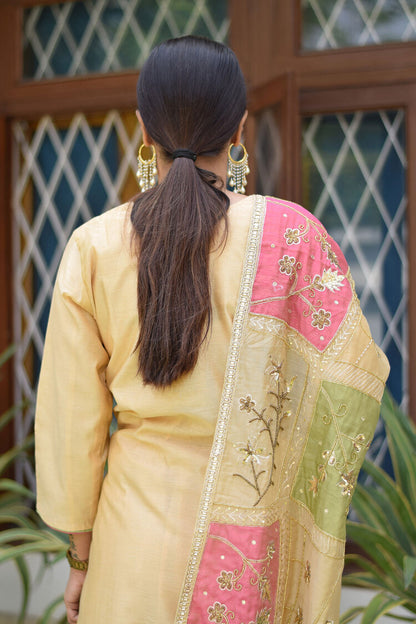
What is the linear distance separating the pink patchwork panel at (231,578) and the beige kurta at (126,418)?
0.04m

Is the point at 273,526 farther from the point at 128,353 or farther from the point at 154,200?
the point at 154,200

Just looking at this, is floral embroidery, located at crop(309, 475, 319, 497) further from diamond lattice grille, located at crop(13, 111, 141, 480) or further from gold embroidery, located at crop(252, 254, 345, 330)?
diamond lattice grille, located at crop(13, 111, 141, 480)

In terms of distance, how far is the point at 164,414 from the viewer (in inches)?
41.3

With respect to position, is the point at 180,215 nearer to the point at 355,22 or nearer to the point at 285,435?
the point at 285,435

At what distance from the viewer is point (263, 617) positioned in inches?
41.4

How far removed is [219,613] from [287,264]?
0.55 meters

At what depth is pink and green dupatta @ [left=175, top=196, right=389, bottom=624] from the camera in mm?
1030

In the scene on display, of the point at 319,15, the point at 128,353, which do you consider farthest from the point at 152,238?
the point at 319,15

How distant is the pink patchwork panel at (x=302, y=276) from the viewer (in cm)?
106

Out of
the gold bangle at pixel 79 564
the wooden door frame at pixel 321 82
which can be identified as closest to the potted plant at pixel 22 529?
the gold bangle at pixel 79 564

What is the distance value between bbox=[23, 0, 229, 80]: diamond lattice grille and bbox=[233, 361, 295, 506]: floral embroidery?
5.53 ft

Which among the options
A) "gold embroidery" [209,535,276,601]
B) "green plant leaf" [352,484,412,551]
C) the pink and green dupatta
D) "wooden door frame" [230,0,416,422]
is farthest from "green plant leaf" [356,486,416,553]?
"gold embroidery" [209,535,276,601]

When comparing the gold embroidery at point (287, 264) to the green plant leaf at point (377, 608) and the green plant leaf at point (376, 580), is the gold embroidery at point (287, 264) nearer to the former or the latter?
the green plant leaf at point (377, 608)

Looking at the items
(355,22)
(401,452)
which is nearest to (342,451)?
(401,452)
